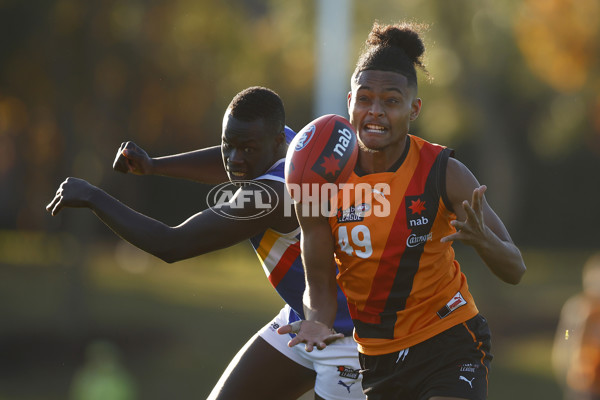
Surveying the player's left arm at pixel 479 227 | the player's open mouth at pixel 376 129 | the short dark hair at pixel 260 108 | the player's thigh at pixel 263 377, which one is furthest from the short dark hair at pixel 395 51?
the player's thigh at pixel 263 377

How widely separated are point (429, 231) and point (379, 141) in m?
0.48

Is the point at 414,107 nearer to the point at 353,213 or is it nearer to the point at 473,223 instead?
the point at 353,213

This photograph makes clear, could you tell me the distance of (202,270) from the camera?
2434 centimetres

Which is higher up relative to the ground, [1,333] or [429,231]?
[429,231]

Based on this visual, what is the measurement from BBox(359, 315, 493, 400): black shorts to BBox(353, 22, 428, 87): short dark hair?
1222 millimetres

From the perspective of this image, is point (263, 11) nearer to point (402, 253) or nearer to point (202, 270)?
point (202, 270)

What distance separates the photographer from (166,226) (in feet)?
15.0

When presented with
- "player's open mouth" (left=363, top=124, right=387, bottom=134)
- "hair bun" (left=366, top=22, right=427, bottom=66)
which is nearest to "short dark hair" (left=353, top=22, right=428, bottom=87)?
"hair bun" (left=366, top=22, right=427, bottom=66)

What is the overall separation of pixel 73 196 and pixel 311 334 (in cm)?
148

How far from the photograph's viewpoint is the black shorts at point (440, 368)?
13.3 feet

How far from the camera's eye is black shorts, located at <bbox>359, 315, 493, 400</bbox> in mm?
4055

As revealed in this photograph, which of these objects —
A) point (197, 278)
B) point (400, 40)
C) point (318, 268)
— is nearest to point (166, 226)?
point (318, 268)

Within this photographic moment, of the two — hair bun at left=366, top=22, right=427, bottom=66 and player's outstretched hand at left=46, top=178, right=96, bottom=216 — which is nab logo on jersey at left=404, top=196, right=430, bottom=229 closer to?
hair bun at left=366, top=22, right=427, bottom=66

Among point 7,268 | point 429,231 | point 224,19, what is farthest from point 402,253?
point 7,268
